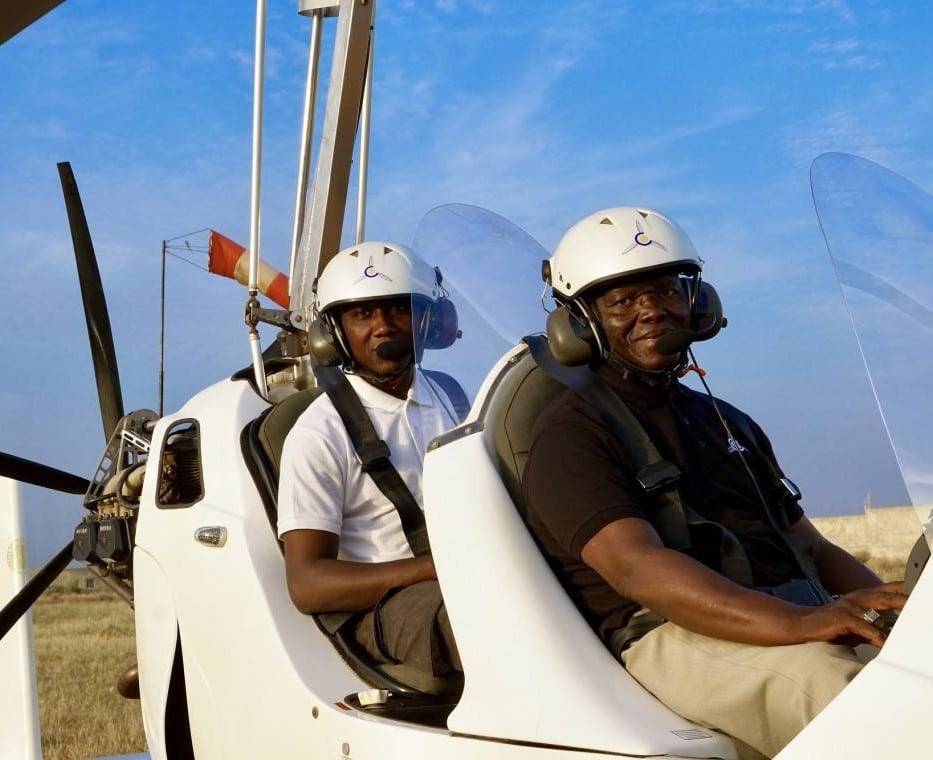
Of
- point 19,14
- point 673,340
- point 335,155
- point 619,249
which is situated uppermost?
point 335,155

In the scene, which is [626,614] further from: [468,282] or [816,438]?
[468,282]

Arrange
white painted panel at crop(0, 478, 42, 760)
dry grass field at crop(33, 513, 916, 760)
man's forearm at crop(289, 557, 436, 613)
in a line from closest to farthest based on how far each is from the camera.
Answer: dry grass field at crop(33, 513, 916, 760)
man's forearm at crop(289, 557, 436, 613)
white painted panel at crop(0, 478, 42, 760)

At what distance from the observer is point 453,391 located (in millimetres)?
3275

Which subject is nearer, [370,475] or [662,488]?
[662,488]

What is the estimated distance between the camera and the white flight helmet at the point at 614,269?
2895 mm

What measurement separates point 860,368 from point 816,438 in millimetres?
185

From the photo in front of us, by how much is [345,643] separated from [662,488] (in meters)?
1.31

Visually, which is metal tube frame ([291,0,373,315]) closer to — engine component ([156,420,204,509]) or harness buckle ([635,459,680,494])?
engine component ([156,420,204,509])

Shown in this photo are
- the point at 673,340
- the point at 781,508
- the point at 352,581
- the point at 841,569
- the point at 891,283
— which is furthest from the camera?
the point at 352,581

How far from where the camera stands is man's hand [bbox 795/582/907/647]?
87.7 inches

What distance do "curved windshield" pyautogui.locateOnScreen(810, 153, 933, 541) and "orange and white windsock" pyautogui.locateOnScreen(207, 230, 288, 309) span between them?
10.4ft

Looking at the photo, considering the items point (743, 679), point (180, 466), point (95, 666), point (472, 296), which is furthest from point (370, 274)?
point (95, 666)

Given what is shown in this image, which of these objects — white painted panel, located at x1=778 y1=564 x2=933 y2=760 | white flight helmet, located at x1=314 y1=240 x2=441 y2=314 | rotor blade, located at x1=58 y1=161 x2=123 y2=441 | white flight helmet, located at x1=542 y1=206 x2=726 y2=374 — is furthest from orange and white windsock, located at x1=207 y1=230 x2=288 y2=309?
white painted panel, located at x1=778 y1=564 x2=933 y2=760

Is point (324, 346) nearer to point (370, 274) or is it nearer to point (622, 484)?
point (370, 274)
